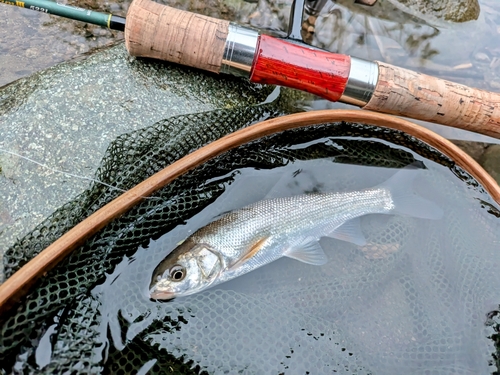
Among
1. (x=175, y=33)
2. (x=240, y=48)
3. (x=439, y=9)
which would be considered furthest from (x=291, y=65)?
(x=439, y=9)

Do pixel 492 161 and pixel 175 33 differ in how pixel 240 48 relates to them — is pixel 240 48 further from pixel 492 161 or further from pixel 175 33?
pixel 492 161

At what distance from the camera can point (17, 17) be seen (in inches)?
123

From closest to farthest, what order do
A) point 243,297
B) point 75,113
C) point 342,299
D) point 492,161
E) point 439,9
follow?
point 243,297 < point 342,299 < point 75,113 < point 492,161 < point 439,9

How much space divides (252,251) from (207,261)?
239 millimetres

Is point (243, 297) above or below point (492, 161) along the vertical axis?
below

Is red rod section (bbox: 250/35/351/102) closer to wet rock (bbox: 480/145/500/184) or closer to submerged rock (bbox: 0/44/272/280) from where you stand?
submerged rock (bbox: 0/44/272/280)

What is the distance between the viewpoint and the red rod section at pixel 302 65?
2074 mm

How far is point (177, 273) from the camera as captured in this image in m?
1.89

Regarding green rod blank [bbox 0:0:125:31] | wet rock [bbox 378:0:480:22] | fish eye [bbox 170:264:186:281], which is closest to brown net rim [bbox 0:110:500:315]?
fish eye [bbox 170:264:186:281]

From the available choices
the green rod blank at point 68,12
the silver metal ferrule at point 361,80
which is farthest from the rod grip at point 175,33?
the silver metal ferrule at point 361,80

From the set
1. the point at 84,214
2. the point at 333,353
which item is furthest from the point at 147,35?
the point at 333,353

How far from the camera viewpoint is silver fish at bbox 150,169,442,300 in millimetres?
1906

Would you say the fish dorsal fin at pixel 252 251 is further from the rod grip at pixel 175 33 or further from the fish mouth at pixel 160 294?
the rod grip at pixel 175 33

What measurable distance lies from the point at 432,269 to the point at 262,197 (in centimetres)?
99
